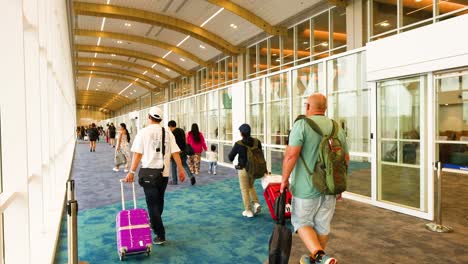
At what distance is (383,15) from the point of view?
38.9ft

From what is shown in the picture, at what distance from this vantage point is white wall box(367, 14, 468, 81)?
518cm

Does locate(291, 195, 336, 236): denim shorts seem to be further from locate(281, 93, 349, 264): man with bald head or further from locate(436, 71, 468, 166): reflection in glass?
locate(436, 71, 468, 166): reflection in glass

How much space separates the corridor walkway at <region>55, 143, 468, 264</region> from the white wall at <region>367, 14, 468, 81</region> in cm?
268

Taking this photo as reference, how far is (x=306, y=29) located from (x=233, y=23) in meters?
3.99

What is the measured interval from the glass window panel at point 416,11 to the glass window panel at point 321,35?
3460 mm

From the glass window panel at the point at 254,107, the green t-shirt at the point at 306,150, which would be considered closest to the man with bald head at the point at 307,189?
the green t-shirt at the point at 306,150

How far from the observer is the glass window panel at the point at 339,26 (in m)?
13.4

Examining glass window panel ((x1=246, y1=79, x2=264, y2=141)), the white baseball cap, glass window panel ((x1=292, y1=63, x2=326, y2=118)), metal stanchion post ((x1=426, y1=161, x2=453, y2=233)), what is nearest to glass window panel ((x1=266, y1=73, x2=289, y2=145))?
glass window panel ((x1=292, y1=63, x2=326, y2=118))

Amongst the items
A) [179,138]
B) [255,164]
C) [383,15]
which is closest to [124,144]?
[179,138]

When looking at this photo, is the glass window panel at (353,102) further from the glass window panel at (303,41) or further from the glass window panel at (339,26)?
the glass window panel at (303,41)

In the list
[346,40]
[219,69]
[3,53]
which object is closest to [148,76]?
[219,69]

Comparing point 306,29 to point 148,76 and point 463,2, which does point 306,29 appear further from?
point 148,76

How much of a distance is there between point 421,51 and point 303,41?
1033cm

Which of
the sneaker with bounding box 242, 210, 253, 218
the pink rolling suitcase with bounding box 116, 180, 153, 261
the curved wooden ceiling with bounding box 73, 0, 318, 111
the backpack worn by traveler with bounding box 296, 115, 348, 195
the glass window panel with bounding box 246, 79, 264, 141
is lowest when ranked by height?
the sneaker with bounding box 242, 210, 253, 218
